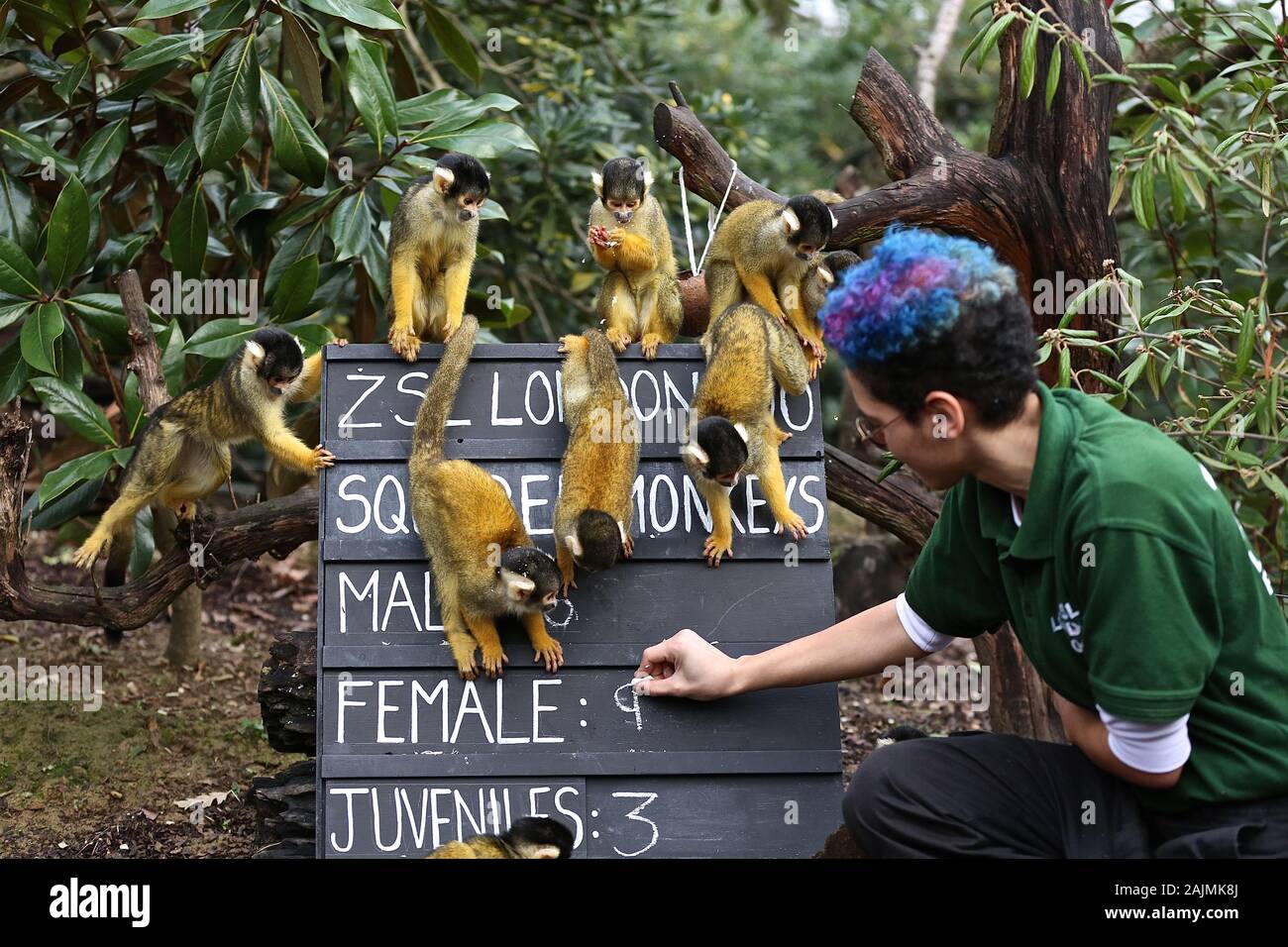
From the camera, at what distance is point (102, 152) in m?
4.44

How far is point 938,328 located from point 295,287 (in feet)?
9.60

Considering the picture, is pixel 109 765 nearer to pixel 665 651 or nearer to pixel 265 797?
pixel 265 797

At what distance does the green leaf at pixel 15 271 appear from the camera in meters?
4.05

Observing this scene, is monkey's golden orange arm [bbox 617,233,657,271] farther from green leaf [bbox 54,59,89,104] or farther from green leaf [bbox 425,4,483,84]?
green leaf [bbox 54,59,89,104]

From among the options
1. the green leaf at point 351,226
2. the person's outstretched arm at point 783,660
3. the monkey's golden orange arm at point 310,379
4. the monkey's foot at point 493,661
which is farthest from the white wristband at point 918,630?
the green leaf at point 351,226

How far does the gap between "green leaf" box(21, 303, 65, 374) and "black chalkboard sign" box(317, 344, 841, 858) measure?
1.10 metres

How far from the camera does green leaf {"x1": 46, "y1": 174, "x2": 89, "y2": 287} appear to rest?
409cm

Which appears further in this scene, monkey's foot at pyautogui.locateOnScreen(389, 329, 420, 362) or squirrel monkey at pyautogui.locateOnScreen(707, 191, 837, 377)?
squirrel monkey at pyautogui.locateOnScreen(707, 191, 837, 377)

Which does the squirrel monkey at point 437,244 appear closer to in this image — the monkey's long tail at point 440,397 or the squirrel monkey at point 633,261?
the monkey's long tail at point 440,397

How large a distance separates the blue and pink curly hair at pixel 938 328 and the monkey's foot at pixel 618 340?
1711 millimetres

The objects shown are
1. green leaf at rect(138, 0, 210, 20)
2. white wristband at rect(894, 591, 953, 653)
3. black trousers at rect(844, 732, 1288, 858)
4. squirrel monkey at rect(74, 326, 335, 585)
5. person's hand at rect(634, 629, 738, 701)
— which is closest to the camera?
black trousers at rect(844, 732, 1288, 858)

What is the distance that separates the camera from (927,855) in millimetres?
2287

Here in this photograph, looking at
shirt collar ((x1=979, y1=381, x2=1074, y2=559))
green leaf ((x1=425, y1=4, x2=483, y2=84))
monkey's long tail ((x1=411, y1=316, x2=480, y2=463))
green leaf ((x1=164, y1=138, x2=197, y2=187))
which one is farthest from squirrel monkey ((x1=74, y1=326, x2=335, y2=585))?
shirt collar ((x1=979, y1=381, x2=1074, y2=559))

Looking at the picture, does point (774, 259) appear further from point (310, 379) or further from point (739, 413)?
point (310, 379)
